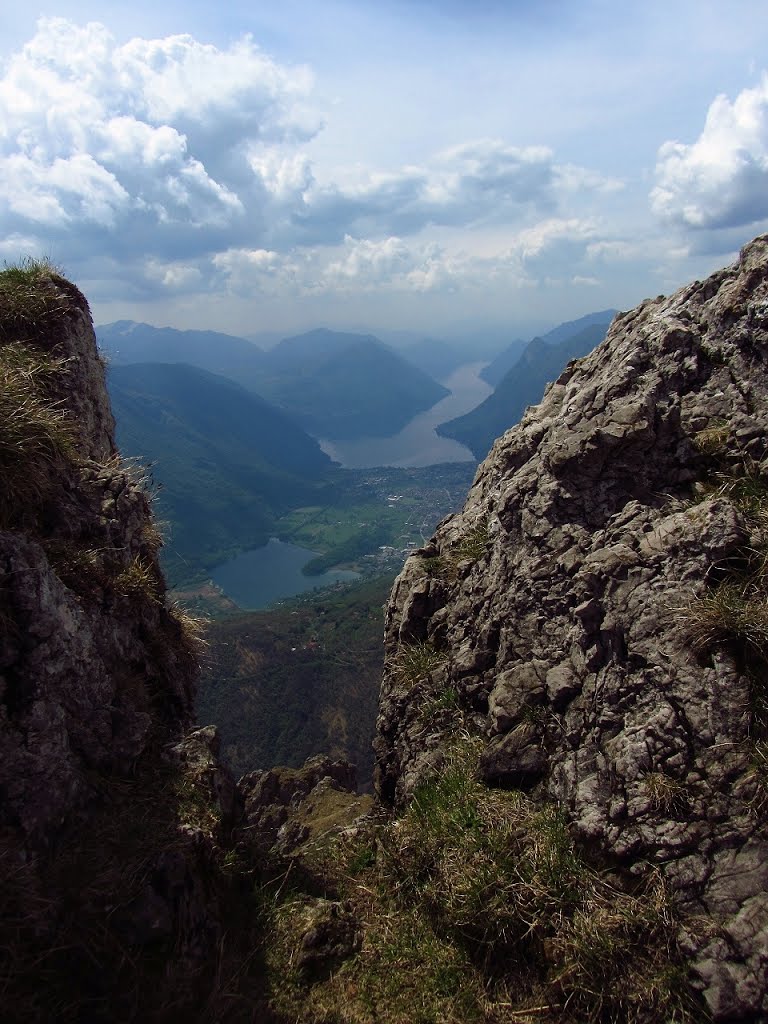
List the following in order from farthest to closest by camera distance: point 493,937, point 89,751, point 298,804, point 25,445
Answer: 1. point 298,804
2. point 25,445
3. point 89,751
4. point 493,937

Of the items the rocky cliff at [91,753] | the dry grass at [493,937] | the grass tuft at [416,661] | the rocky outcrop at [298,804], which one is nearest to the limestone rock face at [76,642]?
the rocky cliff at [91,753]

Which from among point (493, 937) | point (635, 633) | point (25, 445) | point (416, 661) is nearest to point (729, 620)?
point (635, 633)

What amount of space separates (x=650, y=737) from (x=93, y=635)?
6.03 meters

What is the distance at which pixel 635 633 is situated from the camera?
590 cm

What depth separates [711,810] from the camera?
4863 millimetres

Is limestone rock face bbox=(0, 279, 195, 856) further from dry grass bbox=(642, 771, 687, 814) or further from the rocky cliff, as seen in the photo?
dry grass bbox=(642, 771, 687, 814)

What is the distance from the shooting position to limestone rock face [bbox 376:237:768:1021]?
15.8 ft

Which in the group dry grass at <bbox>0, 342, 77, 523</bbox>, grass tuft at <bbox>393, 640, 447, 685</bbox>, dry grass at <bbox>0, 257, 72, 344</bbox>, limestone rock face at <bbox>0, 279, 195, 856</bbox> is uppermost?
dry grass at <bbox>0, 257, 72, 344</bbox>

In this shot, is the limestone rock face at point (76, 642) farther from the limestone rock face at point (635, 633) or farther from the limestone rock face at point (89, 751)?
the limestone rock face at point (635, 633)

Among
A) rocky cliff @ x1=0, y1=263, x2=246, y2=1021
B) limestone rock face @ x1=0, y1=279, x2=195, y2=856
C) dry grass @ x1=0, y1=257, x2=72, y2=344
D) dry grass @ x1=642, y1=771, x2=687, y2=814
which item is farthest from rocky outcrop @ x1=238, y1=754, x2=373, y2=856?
dry grass @ x1=0, y1=257, x2=72, y2=344

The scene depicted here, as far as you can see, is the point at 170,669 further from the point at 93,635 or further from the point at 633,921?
the point at 633,921

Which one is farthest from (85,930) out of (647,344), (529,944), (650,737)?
(647,344)

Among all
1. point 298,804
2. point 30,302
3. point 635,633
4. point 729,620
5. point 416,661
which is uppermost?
point 30,302

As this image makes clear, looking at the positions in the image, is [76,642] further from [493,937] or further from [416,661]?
[493,937]
